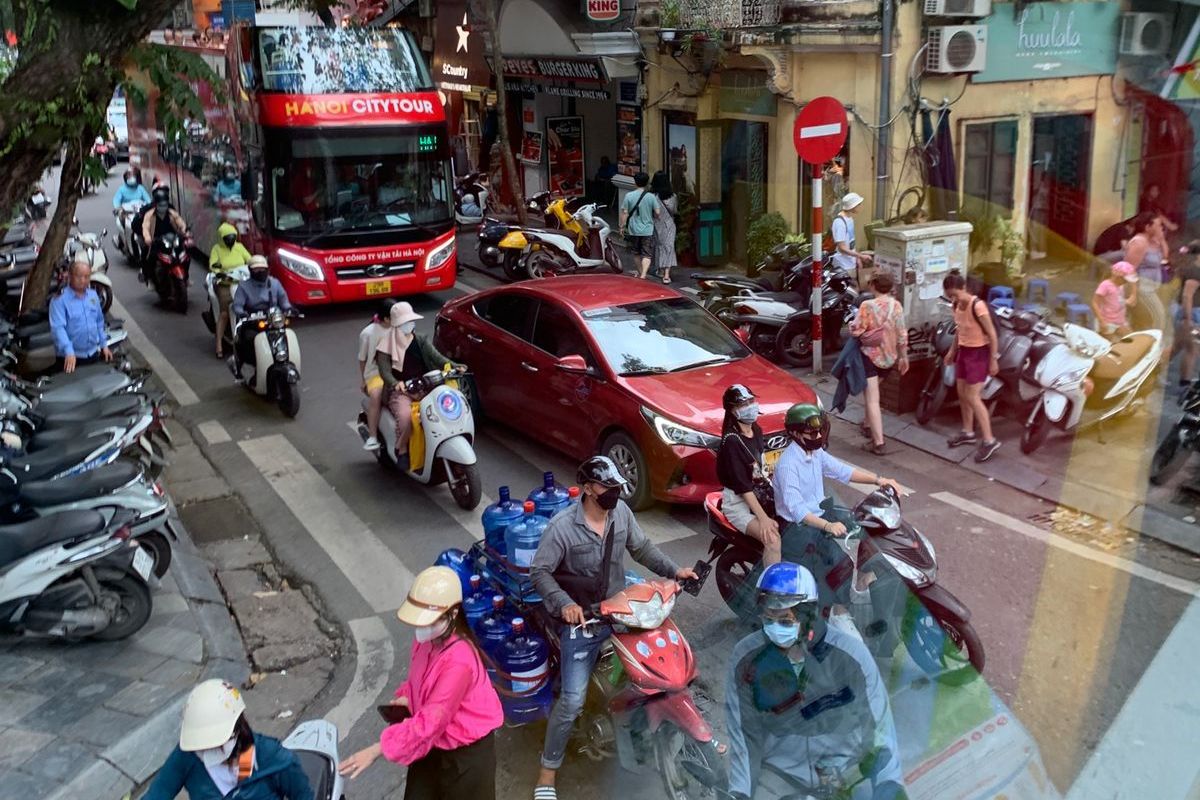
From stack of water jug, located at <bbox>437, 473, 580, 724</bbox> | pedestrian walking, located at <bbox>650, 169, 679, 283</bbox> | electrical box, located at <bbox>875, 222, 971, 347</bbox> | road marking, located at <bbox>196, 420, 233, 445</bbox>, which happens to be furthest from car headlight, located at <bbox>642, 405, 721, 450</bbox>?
pedestrian walking, located at <bbox>650, 169, 679, 283</bbox>

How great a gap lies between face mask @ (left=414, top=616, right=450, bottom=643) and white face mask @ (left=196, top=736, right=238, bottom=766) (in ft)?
2.55

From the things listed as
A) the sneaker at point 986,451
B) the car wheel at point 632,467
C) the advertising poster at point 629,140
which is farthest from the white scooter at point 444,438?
the advertising poster at point 629,140

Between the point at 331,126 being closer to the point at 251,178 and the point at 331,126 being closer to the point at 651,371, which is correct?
the point at 251,178

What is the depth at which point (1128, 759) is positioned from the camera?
5.29 m

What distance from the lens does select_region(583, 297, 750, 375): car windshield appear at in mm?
9047

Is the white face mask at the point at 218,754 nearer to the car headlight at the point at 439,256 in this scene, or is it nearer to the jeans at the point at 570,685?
the jeans at the point at 570,685

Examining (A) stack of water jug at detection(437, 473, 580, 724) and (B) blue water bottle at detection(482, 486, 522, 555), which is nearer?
(A) stack of water jug at detection(437, 473, 580, 724)

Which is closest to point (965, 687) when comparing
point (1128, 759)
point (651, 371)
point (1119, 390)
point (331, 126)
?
point (1128, 759)

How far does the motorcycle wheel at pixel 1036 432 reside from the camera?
9.38 meters

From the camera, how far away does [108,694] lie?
622 cm

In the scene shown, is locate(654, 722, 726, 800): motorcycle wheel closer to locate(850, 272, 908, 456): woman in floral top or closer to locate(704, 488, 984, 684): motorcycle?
locate(704, 488, 984, 684): motorcycle

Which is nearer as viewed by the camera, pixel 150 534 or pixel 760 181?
pixel 150 534

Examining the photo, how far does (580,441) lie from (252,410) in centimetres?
442

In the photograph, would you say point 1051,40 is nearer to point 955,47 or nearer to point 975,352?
point 955,47
